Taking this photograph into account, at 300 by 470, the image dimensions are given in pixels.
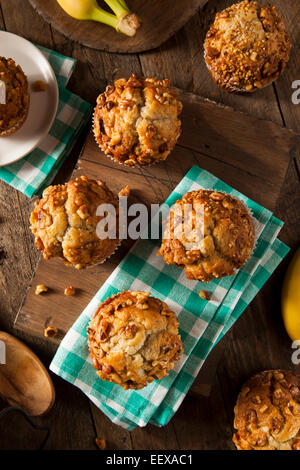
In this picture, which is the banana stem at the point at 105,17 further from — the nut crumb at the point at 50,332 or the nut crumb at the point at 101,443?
the nut crumb at the point at 101,443

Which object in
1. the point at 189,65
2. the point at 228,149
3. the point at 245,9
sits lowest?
the point at 228,149

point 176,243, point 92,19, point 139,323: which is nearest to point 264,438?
point 139,323

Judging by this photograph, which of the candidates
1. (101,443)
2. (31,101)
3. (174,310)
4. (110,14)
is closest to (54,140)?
(31,101)

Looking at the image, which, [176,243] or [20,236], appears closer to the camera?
[176,243]

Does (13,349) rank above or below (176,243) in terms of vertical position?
below

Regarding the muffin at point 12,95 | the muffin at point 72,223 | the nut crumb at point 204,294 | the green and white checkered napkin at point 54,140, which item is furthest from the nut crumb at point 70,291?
the muffin at point 12,95

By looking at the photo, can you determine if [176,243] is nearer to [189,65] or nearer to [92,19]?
[189,65]
